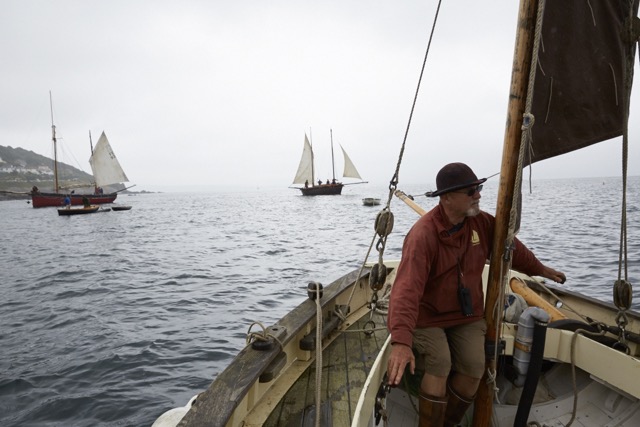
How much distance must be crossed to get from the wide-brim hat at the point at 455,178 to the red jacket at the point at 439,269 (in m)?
0.17

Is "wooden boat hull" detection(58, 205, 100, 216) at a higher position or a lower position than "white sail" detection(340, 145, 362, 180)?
lower

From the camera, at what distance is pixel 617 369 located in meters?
2.64

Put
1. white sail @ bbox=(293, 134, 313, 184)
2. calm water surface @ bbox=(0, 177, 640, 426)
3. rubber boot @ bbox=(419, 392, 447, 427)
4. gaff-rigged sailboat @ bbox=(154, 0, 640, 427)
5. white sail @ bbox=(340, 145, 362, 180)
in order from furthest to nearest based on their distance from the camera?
white sail @ bbox=(340, 145, 362, 180), white sail @ bbox=(293, 134, 313, 184), calm water surface @ bbox=(0, 177, 640, 426), rubber boot @ bbox=(419, 392, 447, 427), gaff-rigged sailboat @ bbox=(154, 0, 640, 427)

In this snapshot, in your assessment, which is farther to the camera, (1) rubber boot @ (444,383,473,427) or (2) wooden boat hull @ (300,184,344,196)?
(2) wooden boat hull @ (300,184,344,196)

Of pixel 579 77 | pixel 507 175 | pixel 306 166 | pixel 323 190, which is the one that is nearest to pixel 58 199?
pixel 306 166

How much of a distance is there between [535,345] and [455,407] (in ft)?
2.18

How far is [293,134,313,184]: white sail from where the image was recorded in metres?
73.0

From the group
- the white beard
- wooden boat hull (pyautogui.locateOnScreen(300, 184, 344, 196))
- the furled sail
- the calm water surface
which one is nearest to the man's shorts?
the white beard

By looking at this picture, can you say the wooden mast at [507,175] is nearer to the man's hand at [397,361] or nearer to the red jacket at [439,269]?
the red jacket at [439,269]

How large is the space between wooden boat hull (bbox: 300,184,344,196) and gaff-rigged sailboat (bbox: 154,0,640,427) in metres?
75.7

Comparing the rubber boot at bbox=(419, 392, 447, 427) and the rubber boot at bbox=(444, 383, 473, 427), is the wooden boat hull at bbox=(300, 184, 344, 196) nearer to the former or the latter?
the rubber boot at bbox=(444, 383, 473, 427)

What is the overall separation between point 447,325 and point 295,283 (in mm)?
10328

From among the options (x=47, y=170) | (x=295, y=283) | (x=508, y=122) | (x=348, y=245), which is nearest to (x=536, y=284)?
(x=508, y=122)

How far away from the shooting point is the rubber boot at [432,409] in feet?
8.08
